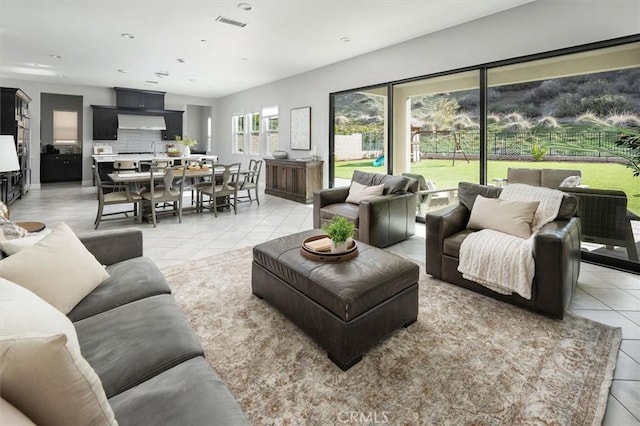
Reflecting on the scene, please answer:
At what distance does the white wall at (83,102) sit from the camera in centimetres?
887

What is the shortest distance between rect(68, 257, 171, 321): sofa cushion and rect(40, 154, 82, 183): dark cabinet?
34.0 ft

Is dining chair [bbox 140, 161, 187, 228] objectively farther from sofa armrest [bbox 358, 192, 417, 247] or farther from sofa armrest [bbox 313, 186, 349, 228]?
sofa armrest [bbox 358, 192, 417, 247]

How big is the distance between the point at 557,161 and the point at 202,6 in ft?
15.1

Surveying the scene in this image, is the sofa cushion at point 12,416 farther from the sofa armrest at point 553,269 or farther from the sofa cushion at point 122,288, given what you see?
the sofa armrest at point 553,269

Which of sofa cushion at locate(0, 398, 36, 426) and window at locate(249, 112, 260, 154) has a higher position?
window at locate(249, 112, 260, 154)

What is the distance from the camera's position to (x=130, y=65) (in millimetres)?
7195

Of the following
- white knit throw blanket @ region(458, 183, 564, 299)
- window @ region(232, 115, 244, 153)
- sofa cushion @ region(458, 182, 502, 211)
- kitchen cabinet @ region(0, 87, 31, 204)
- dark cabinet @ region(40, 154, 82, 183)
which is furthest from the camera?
window @ region(232, 115, 244, 153)

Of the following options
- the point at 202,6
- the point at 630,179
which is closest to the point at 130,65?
the point at 202,6

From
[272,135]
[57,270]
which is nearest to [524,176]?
[57,270]

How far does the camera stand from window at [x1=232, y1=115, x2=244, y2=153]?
10.7 meters

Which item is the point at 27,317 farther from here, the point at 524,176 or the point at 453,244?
the point at 524,176

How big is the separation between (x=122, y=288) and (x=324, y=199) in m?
3.13

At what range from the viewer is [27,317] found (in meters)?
0.95

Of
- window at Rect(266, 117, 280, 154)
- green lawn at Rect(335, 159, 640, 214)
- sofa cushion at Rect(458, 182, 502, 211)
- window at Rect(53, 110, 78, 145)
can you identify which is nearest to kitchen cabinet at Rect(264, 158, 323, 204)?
green lawn at Rect(335, 159, 640, 214)
